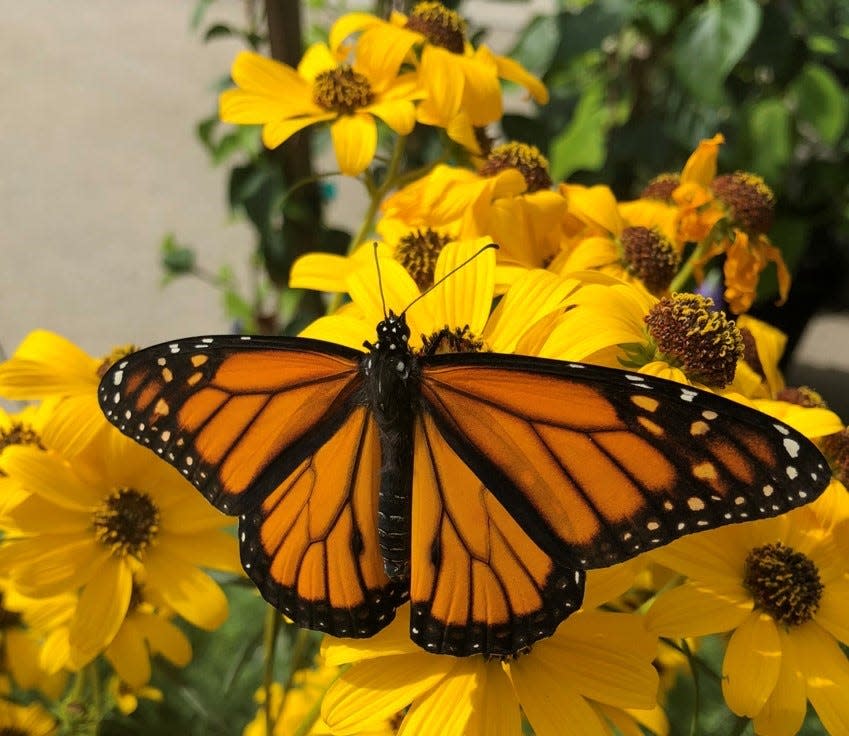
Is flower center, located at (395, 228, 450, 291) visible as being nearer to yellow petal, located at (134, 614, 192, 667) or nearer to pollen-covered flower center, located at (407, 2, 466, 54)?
pollen-covered flower center, located at (407, 2, 466, 54)

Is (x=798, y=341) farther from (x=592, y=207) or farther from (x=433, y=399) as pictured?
(x=433, y=399)

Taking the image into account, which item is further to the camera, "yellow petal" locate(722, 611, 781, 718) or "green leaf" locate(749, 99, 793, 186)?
"green leaf" locate(749, 99, 793, 186)

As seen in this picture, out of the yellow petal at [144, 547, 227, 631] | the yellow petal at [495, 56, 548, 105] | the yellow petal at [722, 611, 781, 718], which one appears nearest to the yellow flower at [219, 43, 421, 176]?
the yellow petal at [495, 56, 548, 105]

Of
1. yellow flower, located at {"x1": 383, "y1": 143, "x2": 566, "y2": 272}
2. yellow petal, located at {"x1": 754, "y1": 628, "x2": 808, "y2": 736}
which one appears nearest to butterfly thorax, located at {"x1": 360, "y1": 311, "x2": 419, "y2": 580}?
yellow flower, located at {"x1": 383, "y1": 143, "x2": 566, "y2": 272}

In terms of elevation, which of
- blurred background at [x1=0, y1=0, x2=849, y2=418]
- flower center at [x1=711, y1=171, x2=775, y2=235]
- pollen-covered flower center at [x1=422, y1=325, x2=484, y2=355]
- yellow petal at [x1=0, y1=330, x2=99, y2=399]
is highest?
flower center at [x1=711, y1=171, x2=775, y2=235]

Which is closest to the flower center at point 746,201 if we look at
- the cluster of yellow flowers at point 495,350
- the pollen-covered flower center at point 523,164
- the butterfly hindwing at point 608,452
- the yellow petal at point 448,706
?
the cluster of yellow flowers at point 495,350

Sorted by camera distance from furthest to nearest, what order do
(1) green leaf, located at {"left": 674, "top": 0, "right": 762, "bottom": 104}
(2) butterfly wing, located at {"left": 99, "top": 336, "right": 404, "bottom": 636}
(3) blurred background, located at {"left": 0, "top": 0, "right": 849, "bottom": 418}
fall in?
(3) blurred background, located at {"left": 0, "top": 0, "right": 849, "bottom": 418}
(1) green leaf, located at {"left": 674, "top": 0, "right": 762, "bottom": 104}
(2) butterfly wing, located at {"left": 99, "top": 336, "right": 404, "bottom": 636}

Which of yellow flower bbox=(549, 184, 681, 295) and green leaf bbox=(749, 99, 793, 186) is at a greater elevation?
yellow flower bbox=(549, 184, 681, 295)

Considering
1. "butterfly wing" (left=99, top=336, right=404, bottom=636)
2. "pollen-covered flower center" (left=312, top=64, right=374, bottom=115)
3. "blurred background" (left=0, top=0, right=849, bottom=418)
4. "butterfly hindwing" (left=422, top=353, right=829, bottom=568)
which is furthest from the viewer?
"blurred background" (left=0, top=0, right=849, bottom=418)
